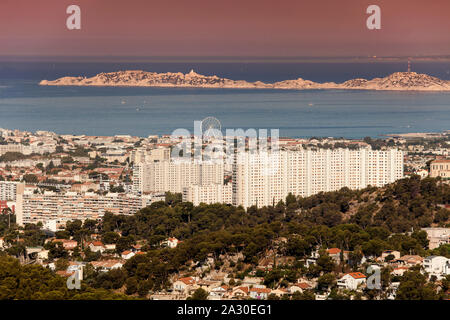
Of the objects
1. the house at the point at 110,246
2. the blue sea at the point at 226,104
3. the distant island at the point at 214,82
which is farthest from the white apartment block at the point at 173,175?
the distant island at the point at 214,82

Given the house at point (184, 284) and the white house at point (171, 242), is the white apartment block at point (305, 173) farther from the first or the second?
the house at point (184, 284)

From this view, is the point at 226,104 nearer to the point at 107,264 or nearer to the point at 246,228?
the point at 246,228

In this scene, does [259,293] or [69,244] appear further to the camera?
[69,244]

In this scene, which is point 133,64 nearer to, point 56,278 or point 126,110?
point 126,110

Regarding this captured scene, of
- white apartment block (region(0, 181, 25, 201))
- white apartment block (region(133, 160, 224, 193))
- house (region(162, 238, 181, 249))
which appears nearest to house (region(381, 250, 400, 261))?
house (region(162, 238, 181, 249))

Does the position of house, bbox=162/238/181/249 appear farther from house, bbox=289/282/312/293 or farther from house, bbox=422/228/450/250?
house, bbox=422/228/450/250

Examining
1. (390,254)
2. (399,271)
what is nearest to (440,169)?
(390,254)
